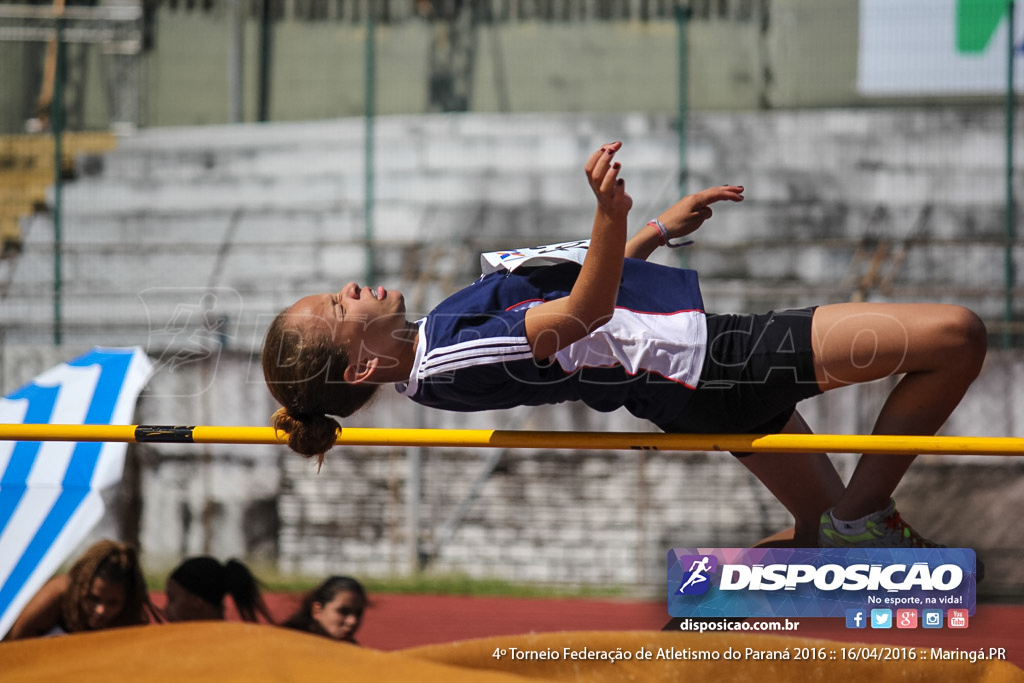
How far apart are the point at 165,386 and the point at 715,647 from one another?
348 cm

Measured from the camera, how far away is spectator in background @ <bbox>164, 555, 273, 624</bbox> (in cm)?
370

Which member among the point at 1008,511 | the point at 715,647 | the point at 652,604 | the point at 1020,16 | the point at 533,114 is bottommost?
the point at 652,604

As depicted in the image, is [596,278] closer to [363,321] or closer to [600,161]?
[600,161]

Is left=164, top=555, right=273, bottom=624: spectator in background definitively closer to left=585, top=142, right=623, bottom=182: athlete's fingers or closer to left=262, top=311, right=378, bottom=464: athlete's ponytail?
left=262, top=311, right=378, bottom=464: athlete's ponytail

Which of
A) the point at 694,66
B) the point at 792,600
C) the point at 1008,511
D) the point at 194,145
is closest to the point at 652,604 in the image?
the point at 1008,511

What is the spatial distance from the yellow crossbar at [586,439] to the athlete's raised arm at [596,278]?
0.38m

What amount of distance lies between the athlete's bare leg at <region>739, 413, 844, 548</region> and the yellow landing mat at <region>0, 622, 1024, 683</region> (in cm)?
40

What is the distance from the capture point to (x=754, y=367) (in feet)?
5.99

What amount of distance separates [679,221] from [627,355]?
1.50ft

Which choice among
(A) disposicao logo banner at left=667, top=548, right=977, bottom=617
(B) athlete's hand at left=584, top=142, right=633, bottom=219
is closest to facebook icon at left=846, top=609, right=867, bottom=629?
(A) disposicao logo banner at left=667, top=548, right=977, bottom=617

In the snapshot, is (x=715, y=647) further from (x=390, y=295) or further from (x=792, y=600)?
(x=390, y=295)

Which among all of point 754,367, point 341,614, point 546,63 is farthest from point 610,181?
point 546,63

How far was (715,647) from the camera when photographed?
246 centimetres

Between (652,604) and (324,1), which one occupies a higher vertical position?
(324,1)
